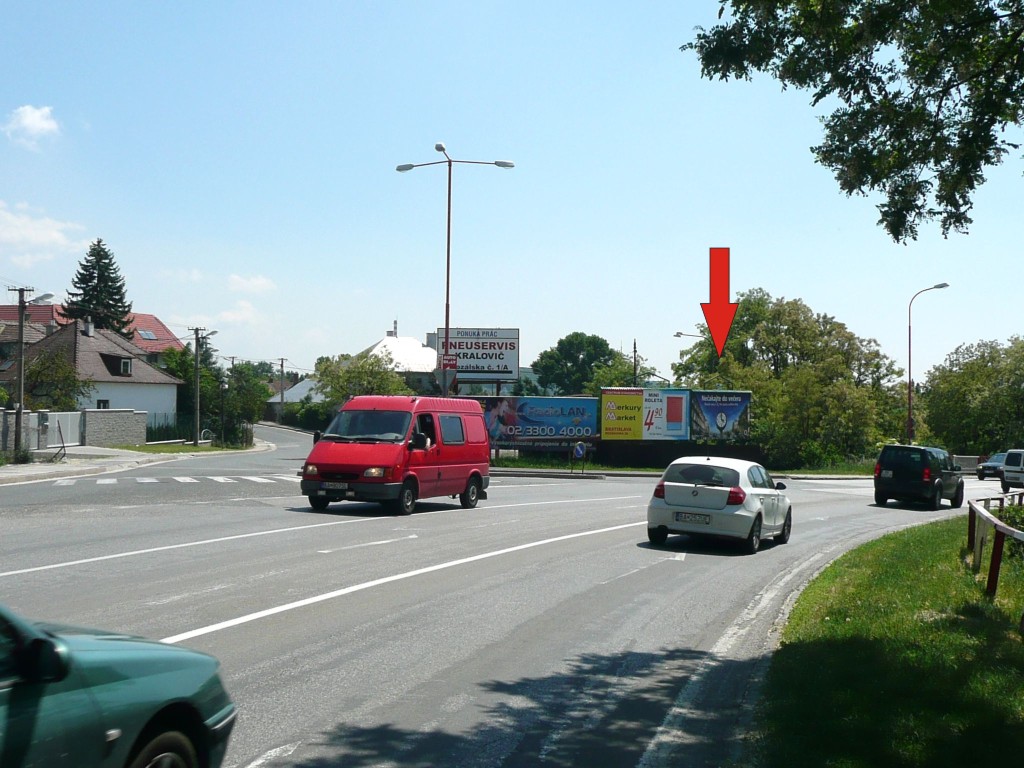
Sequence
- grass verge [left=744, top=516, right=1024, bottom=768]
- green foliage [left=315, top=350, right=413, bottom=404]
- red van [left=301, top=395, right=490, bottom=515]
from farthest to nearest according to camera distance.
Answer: green foliage [left=315, top=350, right=413, bottom=404]
red van [left=301, top=395, right=490, bottom=515]
grass verge [left=744, top=516, right=1024, bottom=768]

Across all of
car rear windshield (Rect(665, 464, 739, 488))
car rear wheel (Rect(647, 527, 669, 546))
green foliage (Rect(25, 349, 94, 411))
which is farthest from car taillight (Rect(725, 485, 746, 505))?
green foliage (Rect(25, 349, 94, 411))

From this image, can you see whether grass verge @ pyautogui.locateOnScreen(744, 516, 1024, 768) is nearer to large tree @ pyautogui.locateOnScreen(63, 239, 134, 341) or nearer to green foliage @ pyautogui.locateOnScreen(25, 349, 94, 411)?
green foliage @ pyautogui.locateOnScreen(25, 349, 94, 411)

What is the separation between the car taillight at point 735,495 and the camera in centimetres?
1666

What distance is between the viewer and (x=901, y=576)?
12789 mm

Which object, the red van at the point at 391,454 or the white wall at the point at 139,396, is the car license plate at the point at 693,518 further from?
the white wall at the point at 139,396

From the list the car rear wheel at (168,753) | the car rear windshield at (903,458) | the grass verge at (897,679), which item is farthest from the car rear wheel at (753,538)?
the car rear windshield at (903,458)

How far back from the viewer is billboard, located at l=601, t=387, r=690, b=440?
5394 cm

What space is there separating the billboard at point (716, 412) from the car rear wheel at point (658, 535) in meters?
37.9

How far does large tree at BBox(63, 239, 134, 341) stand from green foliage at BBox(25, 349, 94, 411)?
38387mm

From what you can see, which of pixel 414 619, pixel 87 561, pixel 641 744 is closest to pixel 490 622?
pixel 414 619

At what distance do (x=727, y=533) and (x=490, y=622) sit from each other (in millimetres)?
7562

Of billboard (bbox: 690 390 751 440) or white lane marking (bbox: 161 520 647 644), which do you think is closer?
white lane marking (bbox: 161 520 647 644)

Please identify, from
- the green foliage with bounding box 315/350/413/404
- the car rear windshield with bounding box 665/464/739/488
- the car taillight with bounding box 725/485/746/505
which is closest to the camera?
the car taillight with bounding box 725/485/746/505

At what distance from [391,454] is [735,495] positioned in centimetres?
731
